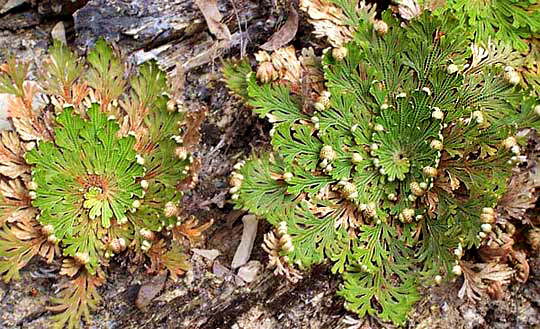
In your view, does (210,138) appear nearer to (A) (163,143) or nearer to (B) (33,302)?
(A) (163,143)

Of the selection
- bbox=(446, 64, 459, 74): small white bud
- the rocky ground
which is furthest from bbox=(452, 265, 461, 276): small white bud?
bbox=(446, 64, 459, 74): small white bud

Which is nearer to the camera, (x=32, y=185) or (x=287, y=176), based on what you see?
(x=32, y=185)

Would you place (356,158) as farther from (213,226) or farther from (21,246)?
(21,246)

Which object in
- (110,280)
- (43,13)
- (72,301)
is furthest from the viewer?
(43,13)

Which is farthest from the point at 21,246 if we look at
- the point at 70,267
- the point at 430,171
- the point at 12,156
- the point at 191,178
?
the point at 430,171

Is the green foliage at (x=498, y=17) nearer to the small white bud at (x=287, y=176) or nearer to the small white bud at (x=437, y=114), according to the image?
the small white bud at (x=437, y=114)

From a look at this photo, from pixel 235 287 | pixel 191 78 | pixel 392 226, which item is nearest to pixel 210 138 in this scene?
pixel 191 78
